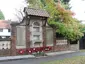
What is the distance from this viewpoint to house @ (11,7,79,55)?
22531 millimetres

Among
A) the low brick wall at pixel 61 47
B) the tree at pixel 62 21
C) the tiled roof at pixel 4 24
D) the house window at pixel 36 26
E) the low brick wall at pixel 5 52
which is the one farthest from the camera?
the tiled roof at pixel 4 24

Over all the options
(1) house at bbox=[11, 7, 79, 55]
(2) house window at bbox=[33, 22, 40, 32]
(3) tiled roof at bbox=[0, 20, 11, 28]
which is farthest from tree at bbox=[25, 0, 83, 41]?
(3) tiled roof at bbox=[0, 20, 11, 28]

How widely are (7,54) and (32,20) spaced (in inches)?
196

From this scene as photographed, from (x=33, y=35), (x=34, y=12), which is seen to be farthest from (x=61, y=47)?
(x=34, y=12)

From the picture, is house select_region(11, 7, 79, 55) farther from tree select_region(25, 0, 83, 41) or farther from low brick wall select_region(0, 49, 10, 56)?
tree select_region(25, 0, 83, 41)

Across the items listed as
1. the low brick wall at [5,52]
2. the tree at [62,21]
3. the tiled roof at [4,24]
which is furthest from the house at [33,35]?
the tiled roof at [4,24]

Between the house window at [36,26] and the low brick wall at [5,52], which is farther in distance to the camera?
the house window at [36,26]

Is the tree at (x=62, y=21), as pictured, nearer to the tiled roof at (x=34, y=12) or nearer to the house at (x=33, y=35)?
the house at (x=33, y=35)

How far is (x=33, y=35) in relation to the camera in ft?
78.5

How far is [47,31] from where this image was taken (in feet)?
83.6

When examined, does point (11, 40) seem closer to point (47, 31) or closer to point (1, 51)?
point (1, 51)

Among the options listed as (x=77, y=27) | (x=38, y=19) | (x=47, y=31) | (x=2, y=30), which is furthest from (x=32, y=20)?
(x=2, y=30)

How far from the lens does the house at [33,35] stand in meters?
22.5

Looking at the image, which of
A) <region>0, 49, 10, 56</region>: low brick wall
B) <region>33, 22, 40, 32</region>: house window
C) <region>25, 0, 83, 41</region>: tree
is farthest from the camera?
<region>25, 0, 83, 41</region>: tree
